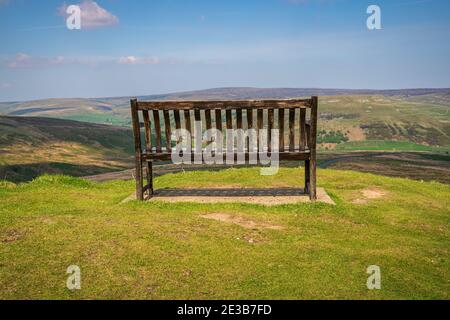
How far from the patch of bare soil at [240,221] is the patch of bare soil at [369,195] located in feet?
13.2

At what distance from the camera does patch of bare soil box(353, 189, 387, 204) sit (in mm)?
13469

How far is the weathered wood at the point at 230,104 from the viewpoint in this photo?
1234cm

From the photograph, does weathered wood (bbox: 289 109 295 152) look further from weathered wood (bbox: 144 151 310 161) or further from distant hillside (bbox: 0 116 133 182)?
Result: distant hillside (bbox: 0 116 133 182)

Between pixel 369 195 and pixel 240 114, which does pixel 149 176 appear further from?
pixel 369 195

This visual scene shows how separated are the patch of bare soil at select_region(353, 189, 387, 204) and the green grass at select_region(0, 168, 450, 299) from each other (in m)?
0.33

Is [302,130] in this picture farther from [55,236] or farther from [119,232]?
[55,236]

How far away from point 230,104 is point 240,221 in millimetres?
3499

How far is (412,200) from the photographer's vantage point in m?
13.7

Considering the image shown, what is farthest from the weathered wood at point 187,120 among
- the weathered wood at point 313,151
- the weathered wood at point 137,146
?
the weathered wood at point 313,151

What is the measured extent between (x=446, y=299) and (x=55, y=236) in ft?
24.9

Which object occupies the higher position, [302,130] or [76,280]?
[302,130]

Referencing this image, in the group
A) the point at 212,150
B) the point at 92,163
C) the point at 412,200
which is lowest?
the point at 92,163
